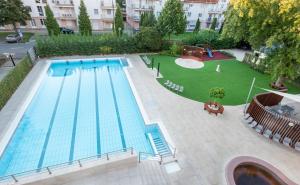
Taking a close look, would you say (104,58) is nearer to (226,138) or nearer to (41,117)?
(41,117)

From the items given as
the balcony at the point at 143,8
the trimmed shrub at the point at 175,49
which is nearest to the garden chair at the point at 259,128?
the trimmed shrub at the point at 175,49

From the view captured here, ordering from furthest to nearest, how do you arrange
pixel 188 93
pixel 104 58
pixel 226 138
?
pixel 104 58 → pixel 188 93 → pixel 226 138

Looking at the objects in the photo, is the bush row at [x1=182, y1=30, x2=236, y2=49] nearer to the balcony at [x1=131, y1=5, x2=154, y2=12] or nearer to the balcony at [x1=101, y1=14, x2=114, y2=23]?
the balcony at [x1=131, y1=5, x2=154, y2=12]

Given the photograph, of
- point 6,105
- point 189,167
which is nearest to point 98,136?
point 189,167

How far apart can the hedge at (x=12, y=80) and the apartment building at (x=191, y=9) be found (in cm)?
2784

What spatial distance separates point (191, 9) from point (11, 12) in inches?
1402

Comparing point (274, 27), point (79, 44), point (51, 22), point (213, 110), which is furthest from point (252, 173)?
point (51, 22)

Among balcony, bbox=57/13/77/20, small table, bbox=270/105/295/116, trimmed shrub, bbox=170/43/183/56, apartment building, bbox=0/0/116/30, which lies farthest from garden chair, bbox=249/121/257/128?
balcony, bbox=57/13/77/20

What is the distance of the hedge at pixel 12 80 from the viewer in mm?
13164

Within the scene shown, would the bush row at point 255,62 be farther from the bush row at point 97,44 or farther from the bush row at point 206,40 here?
the bush row at point 97,44

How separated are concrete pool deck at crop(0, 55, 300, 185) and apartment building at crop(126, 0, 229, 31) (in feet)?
99.9

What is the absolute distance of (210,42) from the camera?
89.3 feet

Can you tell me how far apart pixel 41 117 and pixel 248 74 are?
20.9 m

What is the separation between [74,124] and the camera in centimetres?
1220
